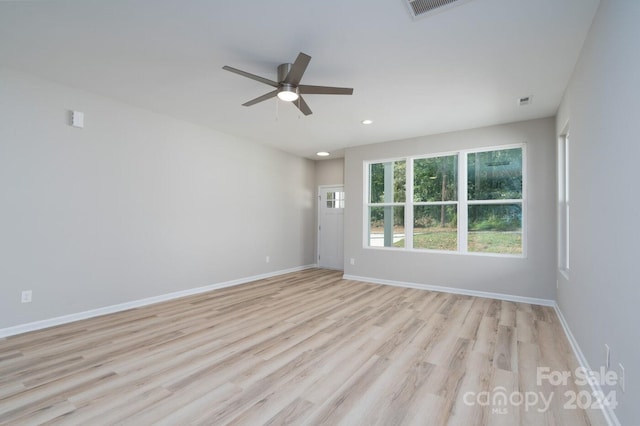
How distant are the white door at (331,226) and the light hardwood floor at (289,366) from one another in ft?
10.4

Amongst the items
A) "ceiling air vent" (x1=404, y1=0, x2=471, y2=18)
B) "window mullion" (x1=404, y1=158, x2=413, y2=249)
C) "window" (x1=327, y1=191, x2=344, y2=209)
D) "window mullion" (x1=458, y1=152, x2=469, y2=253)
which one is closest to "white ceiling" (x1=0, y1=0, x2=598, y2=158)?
"ceiling air vent" (x1=404, y1=0, x2=471, y2=18)

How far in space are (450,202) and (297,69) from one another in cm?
354

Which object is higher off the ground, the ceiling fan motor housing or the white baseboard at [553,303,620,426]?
the ceiling fan motor housing

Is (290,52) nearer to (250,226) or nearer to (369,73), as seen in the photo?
(369,73)

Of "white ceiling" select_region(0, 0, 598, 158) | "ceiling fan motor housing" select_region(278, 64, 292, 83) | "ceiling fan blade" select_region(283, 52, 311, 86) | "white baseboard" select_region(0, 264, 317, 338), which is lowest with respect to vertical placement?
"white baseboard" select_region(0, 264, 317, 338)

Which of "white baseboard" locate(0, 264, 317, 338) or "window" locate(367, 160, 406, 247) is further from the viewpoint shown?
"window" locate(367, 160, 406, 247)

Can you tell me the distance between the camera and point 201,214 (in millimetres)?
4785

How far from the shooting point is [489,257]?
15.0 ft

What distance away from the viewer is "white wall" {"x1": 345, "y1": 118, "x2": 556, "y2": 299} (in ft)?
13.7

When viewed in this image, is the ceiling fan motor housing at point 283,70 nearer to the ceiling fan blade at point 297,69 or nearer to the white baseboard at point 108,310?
the ceiling fan blade at point 297,69

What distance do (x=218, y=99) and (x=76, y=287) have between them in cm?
272

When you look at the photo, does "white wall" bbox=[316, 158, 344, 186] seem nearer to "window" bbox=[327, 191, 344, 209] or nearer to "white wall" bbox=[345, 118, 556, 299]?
"window" bbox=[327, 191, 344, 209]

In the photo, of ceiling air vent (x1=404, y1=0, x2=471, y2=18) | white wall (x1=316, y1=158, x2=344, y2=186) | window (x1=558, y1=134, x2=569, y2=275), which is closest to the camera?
ceiling air vent (x1=404, y1=0, x2=471, y2=18)

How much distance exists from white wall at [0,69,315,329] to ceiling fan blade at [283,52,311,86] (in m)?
2.47
